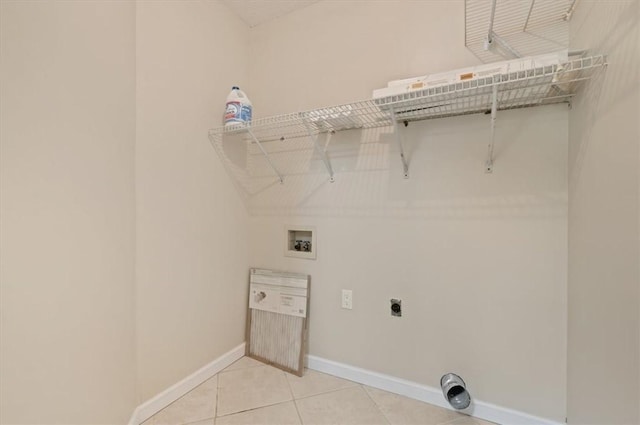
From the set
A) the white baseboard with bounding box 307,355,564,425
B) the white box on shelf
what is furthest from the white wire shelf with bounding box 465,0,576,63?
the white baseboard with bounding box 307,355,564,425

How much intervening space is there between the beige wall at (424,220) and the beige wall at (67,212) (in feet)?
3.04

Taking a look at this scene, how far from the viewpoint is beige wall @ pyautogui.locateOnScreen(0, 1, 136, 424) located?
0.83 metres

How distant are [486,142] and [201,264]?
1639mm

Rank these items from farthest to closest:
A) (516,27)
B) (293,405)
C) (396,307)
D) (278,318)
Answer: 1. (278,318)
2. (396,307)
3. (293,405)
4. (516,27)

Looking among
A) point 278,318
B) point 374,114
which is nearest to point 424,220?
point 374,114

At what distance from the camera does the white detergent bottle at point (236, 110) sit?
1.66 m

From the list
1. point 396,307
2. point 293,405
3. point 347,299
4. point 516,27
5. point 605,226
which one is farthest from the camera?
point 347,299

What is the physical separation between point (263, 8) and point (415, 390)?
2.46 meters

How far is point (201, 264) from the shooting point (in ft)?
5.47

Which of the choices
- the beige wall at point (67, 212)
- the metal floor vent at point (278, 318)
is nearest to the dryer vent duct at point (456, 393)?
the metal floor vent at point (278, 318)

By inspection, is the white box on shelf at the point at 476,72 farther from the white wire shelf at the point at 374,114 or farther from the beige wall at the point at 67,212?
the beige wall at the point at 67,212

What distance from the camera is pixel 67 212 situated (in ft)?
3.19

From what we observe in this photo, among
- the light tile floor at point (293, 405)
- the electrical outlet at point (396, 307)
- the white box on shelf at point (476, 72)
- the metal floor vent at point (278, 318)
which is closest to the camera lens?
the white box on shelf at point (476, 72)

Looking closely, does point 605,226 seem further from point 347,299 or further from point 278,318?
point 278,318
